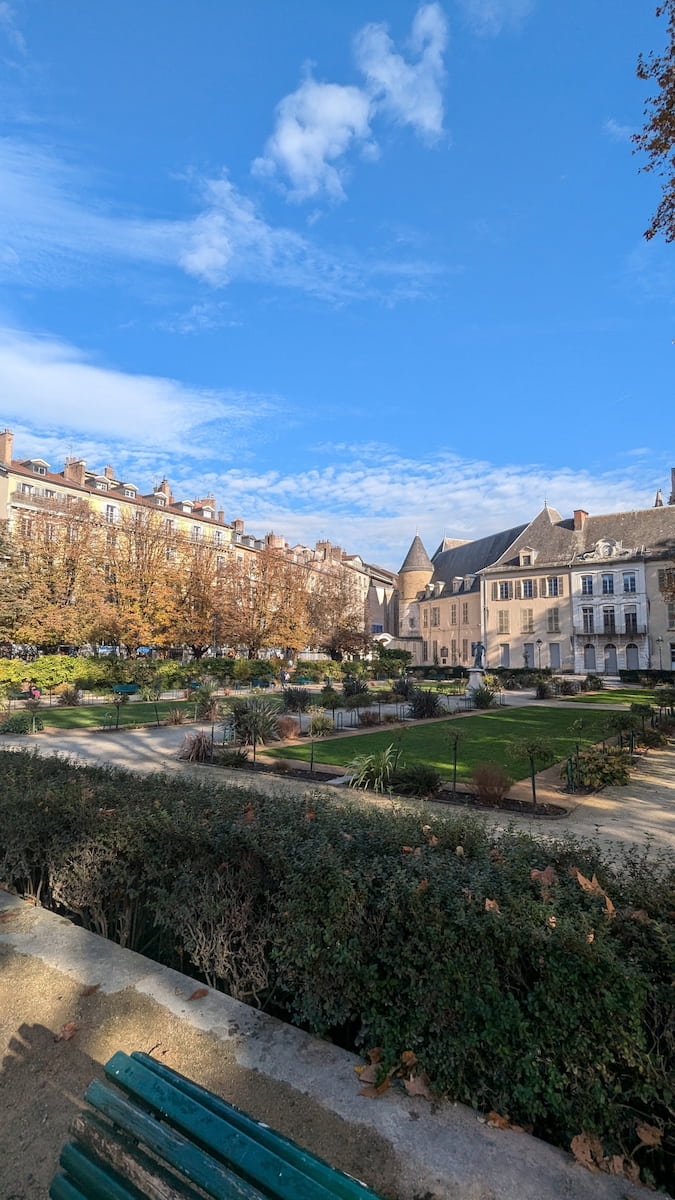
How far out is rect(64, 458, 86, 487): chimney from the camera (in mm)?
54500

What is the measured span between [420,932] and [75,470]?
2348 inches

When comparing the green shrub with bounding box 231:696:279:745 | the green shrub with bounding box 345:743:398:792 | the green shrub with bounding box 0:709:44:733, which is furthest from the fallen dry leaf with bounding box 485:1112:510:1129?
the green shrub with bounding box 0:709:44:733

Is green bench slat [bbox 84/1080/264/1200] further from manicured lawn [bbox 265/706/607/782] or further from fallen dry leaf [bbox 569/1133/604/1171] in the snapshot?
manicured lawn [bbox 265/706/607/782]

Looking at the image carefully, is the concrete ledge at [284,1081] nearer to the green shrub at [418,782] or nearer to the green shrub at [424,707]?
the green shrub at [418,782]

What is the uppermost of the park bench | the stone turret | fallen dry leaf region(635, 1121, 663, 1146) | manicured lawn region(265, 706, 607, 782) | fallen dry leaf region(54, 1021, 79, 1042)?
the stone turret

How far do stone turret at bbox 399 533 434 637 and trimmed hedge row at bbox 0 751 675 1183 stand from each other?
69.3m

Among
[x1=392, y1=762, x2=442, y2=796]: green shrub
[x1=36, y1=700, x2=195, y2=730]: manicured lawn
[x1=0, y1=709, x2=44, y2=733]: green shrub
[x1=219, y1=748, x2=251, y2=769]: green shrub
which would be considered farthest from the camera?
[x1=36, y1=700, x2=195, y2=730]: manicured lawn

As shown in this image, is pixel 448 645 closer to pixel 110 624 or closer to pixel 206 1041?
pixel 110 624

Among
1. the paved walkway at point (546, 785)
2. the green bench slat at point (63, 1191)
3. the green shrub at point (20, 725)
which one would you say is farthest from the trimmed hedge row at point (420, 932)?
the green shrub at point (20, 725)

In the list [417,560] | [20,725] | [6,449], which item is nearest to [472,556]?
[417,560]

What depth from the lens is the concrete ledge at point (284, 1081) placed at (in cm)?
200

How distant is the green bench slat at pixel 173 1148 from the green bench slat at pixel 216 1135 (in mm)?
29

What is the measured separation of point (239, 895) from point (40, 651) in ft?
126

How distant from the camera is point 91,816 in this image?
445 cm
